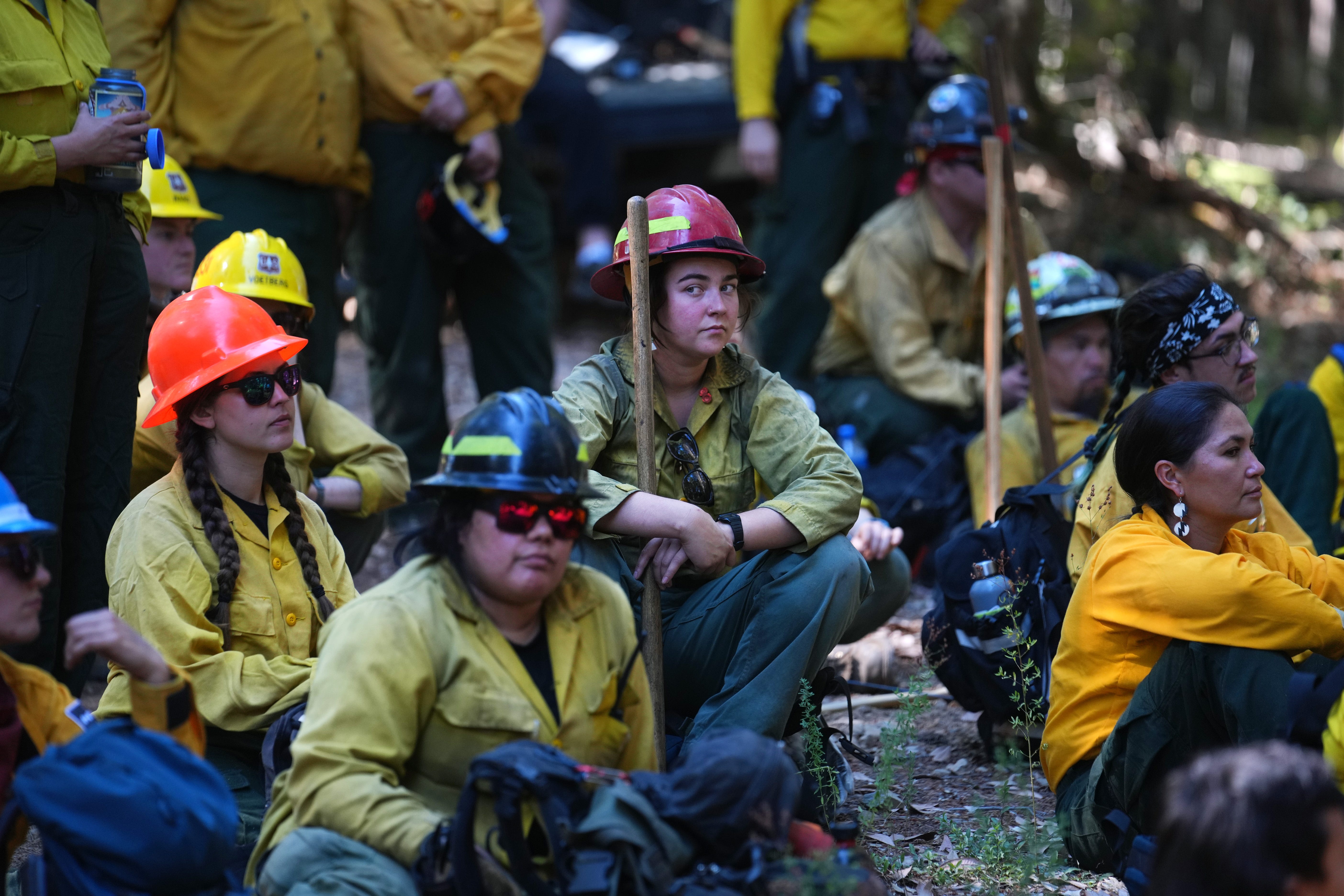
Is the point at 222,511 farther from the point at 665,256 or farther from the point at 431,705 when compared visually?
the point at 665,256

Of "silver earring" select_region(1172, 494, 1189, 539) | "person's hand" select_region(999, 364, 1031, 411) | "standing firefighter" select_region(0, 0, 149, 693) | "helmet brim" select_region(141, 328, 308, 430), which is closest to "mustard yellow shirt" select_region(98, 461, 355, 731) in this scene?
"helmet brim" select_region(141, 328, 308, 430)

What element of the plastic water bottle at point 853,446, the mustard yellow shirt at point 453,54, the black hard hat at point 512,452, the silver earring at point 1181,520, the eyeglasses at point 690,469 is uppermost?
the mustard yellow shirt at point 453,54

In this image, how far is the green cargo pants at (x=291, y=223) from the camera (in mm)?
5504

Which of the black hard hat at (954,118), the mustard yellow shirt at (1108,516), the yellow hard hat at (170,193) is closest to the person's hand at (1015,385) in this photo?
the black hard hat at (954,118)

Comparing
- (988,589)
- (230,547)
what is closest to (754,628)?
(988,589)

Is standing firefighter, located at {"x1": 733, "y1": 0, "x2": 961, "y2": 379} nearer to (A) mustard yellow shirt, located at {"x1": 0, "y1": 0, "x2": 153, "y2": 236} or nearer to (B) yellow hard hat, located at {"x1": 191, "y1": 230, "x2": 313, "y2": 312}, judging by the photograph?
(B) yellow hard hat, located at {"x1": 191, "y1": 230, "x2": 313, "y2": 312}

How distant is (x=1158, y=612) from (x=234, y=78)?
3.88 meters

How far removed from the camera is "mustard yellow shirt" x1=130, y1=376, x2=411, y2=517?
4547 mm

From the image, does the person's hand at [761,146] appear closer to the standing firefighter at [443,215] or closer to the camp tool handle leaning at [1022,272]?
the standing firefighter at [443,215]

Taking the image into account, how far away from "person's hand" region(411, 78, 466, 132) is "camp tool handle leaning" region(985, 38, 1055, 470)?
84.0 inches

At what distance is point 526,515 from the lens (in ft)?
9.23

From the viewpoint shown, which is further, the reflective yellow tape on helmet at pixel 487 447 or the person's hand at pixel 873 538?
the person's hand at pixel 873 538

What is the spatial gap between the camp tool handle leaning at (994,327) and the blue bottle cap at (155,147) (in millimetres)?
3039

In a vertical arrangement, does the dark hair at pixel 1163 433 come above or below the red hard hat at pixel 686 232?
below
